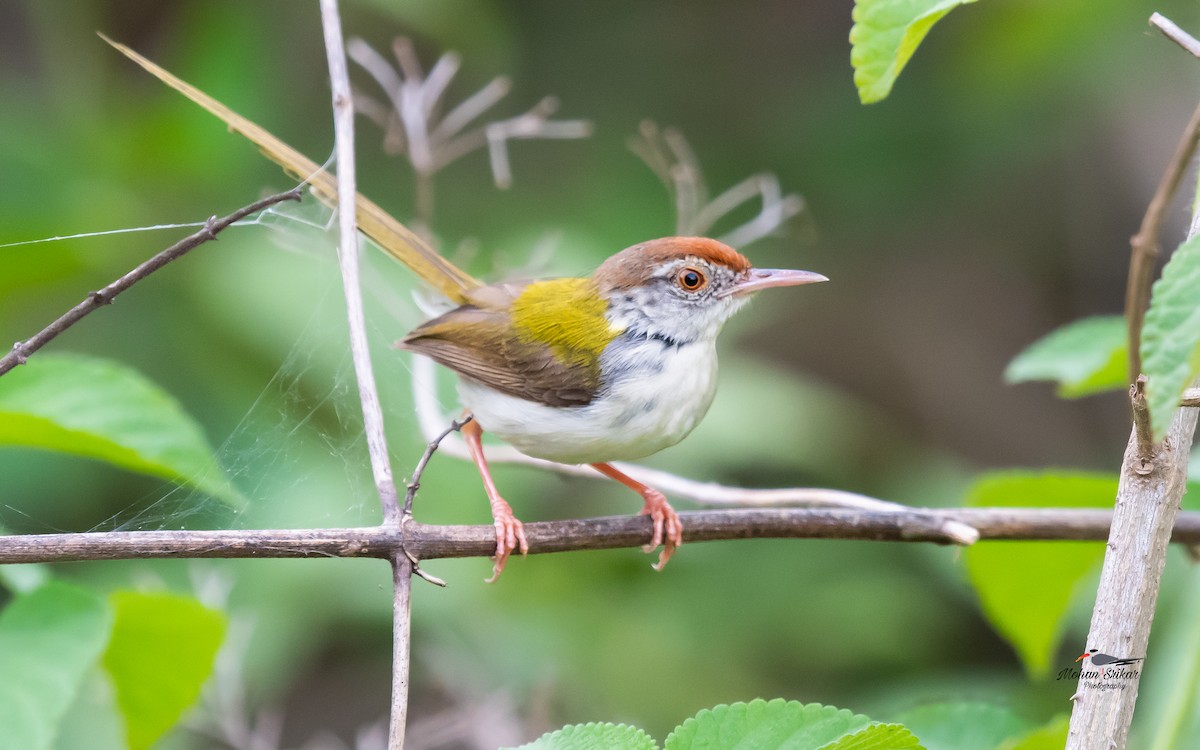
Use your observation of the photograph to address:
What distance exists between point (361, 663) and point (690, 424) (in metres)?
2.94

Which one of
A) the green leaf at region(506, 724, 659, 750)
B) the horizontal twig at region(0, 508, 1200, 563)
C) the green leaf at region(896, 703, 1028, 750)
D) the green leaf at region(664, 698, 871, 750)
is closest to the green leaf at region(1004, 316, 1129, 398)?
the horizontal twig at region(0, 508, 1200, 563)

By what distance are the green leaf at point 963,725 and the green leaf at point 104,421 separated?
4.68 ft

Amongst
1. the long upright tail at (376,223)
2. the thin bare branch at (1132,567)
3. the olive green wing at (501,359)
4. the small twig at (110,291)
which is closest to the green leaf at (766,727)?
the thin bare branch at (1132,567)

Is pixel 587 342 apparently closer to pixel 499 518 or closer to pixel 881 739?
pixel 499 518

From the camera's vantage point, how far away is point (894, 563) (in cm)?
477

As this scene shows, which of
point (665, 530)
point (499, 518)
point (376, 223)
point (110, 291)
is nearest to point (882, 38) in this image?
point (110, 291)

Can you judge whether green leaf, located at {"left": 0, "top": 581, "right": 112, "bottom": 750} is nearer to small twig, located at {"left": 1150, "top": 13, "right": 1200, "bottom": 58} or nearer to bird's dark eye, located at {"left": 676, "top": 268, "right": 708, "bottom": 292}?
bird's dark eye, located at {"left": 676, "top": 268, "right": 708, "bottom": 292}

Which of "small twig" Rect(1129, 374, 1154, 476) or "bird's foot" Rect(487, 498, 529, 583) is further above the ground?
"bird's foot" Rect(487, 498, 529, 583)

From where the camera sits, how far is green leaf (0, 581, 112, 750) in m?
1.87

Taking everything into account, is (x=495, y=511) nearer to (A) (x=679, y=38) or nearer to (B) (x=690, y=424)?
(B) (x=690, y=424)

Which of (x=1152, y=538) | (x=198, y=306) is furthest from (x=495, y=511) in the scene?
(x=198, y=306)

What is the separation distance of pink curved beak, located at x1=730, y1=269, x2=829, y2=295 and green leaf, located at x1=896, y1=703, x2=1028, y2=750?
1387 mm

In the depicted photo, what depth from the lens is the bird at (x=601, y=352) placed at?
2.80 m

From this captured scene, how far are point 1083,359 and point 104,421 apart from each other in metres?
2.15
